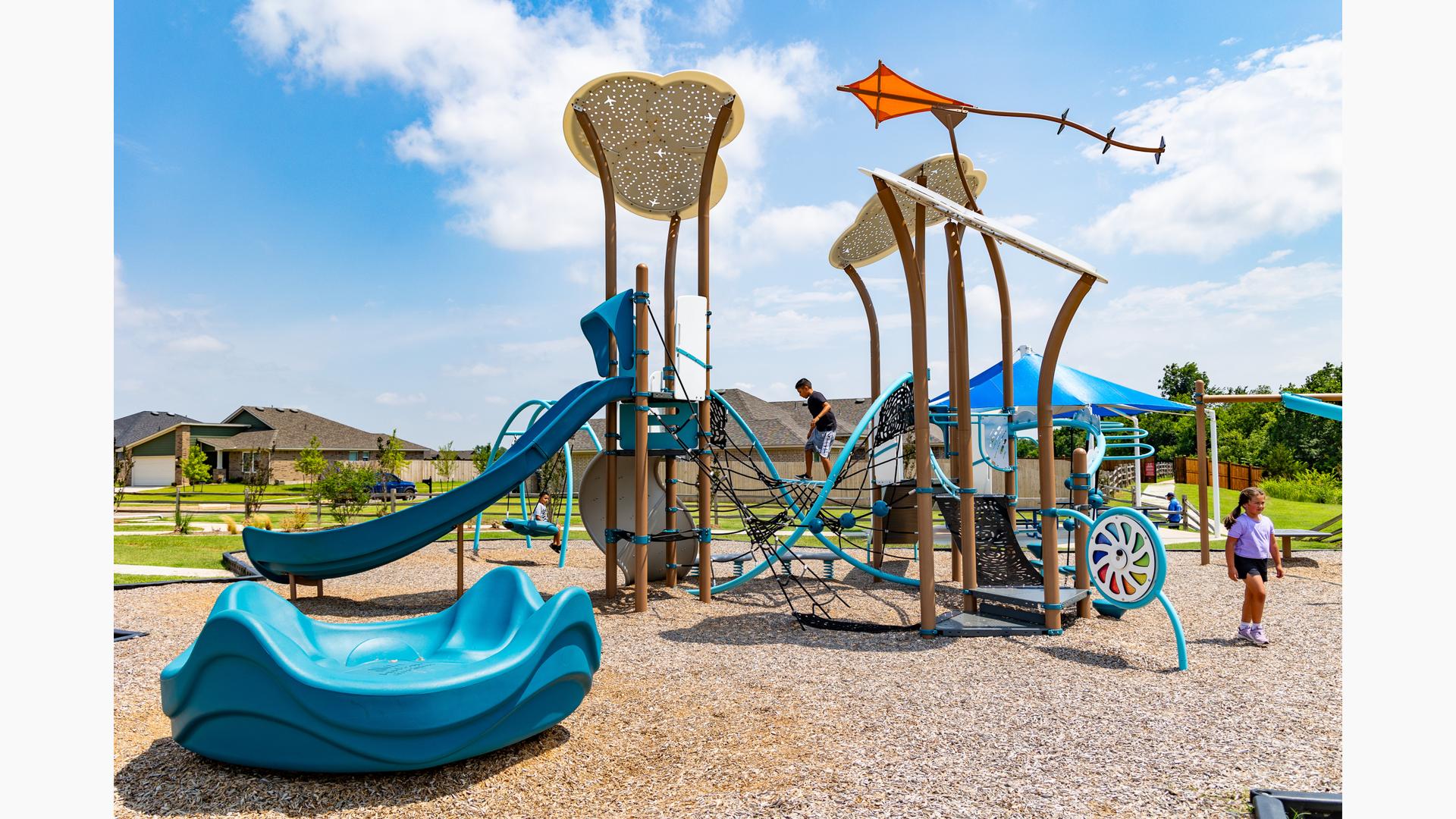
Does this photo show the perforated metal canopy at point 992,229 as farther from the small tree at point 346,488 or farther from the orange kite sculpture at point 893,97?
the small tree at point 346,488

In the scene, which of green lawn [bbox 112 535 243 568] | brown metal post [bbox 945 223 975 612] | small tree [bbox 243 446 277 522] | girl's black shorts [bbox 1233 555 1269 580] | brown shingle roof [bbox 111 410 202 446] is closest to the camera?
girl's black shorts [bbox 1233 555 1269 580]

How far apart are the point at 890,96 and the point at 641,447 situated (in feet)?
14.3

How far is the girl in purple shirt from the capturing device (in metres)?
6.67

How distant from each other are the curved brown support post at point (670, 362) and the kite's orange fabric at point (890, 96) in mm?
2918

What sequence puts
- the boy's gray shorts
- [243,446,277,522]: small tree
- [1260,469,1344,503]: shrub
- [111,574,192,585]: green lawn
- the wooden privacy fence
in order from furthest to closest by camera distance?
1. the wooden privacy fence
2. [1260,469,1344,503]: shrub
3. [243,446,277,522]: small tree
4. the boy's gray shorts
5. [111,574,192,585]: green lawn

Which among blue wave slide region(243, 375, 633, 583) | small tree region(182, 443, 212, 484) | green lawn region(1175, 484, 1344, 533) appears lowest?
green lawn region(1175, 484, 1344, 533)

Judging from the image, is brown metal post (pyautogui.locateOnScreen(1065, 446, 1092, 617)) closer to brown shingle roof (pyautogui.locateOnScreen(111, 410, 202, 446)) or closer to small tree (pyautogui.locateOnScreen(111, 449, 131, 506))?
small tree (pyautogui.locateOnScreen(111, 449, 131, 506))

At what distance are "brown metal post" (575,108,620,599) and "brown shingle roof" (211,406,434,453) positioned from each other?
4163 centimetres

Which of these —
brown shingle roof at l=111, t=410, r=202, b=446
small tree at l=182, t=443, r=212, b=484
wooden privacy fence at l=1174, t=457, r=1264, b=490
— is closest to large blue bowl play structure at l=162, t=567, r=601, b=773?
wooden privacy fence at l=1174, t=457, r=1264, b=490

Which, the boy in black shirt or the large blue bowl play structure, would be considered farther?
the boy in black shirt

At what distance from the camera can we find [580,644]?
4215 mm

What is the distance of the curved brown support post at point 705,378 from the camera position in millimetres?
8594

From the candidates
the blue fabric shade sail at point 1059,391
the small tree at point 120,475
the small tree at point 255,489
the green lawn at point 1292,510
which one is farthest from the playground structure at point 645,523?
the small tree at point 120,475

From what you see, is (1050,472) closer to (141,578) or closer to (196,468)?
(141,578)
